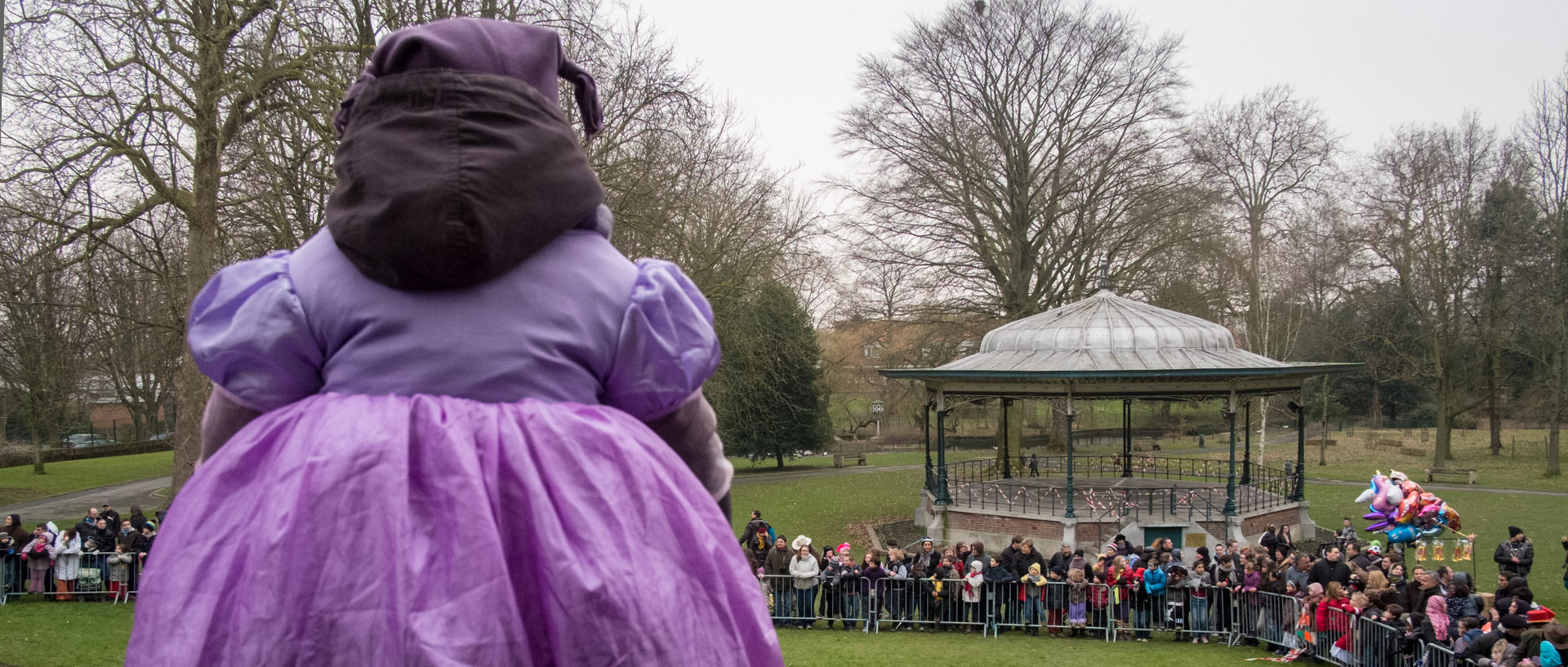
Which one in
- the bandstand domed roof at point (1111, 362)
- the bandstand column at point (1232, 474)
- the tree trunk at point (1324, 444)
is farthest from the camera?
the tree trunk at point (1324, 444)

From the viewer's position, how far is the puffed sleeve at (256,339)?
58.5 inches

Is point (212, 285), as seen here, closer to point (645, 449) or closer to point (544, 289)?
point (544, 289)

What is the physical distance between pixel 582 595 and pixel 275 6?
16.6 metres

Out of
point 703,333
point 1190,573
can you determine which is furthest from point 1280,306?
point 703,333

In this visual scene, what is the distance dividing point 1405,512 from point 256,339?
2115cm

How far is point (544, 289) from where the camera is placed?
59.3 inches

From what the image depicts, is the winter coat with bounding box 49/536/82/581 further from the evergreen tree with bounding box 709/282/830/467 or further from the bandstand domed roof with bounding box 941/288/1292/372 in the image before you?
the bandstand domed roof with bounding box 941/288/1292/372

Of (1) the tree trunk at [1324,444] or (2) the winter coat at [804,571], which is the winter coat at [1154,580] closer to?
(2) the winter coat at [804,571]

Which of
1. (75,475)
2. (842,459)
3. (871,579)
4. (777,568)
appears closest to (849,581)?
(871,579)

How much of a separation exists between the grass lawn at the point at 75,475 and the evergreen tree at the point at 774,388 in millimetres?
15324

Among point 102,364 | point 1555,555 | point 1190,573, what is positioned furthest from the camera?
point 102,364

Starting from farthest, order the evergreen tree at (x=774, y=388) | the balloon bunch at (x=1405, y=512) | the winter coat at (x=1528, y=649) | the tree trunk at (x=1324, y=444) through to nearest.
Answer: the tree trunk at (x=1324, y=444) → the evergreen tree at (x=774, y=388) → the balloon bunch at (x=1405, y=512) → the winter coat at (x=1528, y=649)

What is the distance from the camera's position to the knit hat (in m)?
1.48

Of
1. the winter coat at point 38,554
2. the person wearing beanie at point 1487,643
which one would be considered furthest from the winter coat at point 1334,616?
the winter coat at point 38,554
